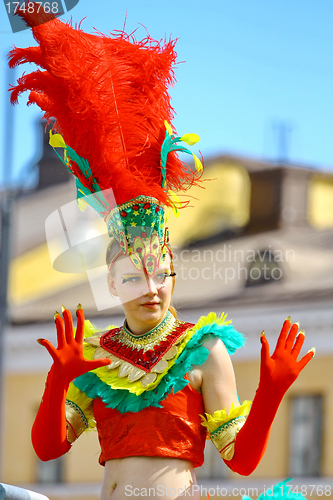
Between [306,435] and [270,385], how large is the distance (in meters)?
8.63

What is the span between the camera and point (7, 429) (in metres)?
12.4

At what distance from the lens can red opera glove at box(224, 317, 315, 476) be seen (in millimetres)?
2775

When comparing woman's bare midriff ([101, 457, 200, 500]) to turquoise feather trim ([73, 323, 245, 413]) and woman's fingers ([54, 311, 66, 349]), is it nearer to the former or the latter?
turquoise feather trim ([73, 323, 245, 413])

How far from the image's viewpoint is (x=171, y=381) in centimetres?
298

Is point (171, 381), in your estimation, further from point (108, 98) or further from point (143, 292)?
point (108, 98)

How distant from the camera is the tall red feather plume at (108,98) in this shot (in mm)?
2994

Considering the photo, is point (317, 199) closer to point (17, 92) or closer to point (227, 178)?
point (227, 178)

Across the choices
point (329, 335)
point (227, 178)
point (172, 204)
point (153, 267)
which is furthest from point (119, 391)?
point (227, 178)

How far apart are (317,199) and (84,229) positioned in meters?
15.1

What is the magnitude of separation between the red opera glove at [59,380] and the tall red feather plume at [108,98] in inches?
22.9

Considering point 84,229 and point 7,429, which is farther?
point 7,429

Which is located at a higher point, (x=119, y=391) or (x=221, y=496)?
(x=119, y=391)

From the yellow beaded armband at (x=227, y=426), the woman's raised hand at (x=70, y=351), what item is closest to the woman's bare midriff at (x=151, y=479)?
the yellow beaded armband at (x=227, y=426)

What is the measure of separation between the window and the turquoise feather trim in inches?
327
